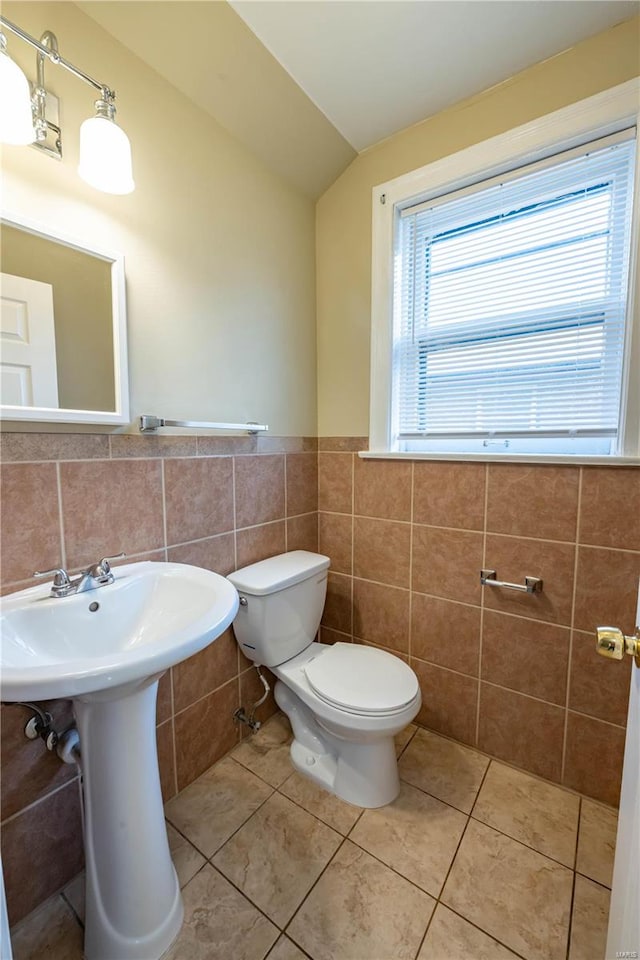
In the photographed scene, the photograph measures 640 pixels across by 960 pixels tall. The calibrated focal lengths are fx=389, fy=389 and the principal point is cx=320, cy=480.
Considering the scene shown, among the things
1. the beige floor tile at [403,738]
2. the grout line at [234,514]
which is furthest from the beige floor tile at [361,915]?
the grout line at [234,514]

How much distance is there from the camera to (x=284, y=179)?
5.17 ft

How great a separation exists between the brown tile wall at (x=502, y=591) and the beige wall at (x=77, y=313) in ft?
3.27

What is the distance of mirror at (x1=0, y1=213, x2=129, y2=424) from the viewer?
34.9 inches

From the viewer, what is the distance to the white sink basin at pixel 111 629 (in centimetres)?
61

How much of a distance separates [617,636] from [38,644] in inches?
43.0

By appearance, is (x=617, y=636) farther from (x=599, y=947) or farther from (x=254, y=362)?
(x=254, y=362)

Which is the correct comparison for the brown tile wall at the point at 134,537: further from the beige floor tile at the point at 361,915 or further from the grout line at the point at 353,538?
the beige floor tile at the point at 361,915

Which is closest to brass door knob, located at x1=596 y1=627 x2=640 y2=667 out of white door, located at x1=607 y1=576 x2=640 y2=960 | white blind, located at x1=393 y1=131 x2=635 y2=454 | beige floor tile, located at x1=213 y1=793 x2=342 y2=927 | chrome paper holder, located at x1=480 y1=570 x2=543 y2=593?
white door, located at x1=607 y1=576 x2=640 y2=960

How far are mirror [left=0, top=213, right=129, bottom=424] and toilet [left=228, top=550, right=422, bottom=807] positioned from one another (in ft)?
2.47

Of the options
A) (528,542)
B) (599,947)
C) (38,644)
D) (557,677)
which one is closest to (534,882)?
(599,947)

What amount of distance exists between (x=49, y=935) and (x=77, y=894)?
0.28 ft

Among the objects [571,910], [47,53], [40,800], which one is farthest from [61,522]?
[571,910]

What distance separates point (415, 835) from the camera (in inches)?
47.9

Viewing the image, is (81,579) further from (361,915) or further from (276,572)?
(361,915)
